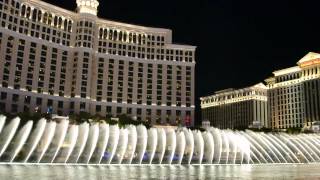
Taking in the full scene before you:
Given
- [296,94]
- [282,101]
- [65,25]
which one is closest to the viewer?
[65,25]

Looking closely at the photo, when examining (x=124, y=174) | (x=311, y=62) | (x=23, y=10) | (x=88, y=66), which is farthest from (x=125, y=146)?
(x=311, y=62)

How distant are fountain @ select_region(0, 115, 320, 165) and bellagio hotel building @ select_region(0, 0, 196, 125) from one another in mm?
72620

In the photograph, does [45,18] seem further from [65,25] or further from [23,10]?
[23,10]

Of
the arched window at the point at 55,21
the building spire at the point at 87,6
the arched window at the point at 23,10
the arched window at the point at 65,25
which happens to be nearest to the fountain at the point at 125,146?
the arched window at the point at 23,10

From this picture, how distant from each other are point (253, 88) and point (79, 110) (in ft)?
308

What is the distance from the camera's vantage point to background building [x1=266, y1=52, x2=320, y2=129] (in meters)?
151

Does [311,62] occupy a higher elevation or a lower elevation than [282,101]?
higher

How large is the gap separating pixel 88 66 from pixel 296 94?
314ft

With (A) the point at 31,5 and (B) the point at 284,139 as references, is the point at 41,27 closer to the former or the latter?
(A) the point at 31,5

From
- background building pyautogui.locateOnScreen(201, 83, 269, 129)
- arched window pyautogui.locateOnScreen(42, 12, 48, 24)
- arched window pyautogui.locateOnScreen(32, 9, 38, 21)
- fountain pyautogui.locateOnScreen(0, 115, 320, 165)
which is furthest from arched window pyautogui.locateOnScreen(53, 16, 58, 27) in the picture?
background building pyautogui.locateOnScreen(201, 83, 269, 129)

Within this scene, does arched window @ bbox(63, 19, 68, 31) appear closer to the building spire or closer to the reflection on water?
the building spire

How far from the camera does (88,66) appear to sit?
126875mm

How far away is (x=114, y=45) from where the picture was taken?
13850 centimetres

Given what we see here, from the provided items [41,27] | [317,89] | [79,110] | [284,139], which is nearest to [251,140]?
[284,139]
